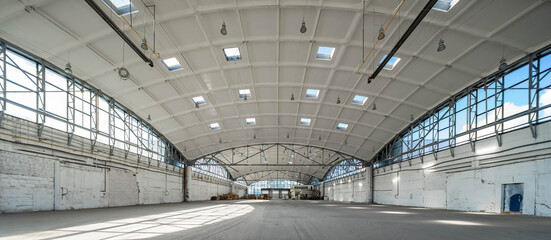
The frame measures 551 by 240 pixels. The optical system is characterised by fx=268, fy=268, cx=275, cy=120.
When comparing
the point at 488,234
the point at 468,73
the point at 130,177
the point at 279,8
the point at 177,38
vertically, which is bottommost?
the point at 130,177

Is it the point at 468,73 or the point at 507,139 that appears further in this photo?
the point at 468,73

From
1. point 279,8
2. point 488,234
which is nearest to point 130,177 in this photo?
point 279,8

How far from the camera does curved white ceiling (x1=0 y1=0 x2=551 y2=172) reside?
47.0 ft

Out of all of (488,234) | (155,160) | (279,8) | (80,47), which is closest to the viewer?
(488,234)

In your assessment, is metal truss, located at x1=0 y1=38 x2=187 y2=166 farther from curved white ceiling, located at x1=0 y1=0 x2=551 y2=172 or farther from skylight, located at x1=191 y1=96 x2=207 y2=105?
skylight, located at x1=191 y1=96 x2=207 y2=105

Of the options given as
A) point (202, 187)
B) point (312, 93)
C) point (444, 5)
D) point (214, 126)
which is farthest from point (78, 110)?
point (202, 187)

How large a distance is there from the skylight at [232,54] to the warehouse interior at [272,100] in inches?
3.8

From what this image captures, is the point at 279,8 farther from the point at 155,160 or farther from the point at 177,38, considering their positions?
the point at 155,160

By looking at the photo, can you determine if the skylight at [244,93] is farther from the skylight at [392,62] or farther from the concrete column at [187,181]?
the concrete column at [187,181]

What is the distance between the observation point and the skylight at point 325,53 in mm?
19828

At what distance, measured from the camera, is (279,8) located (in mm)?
15375

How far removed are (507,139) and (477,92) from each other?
15.5ft

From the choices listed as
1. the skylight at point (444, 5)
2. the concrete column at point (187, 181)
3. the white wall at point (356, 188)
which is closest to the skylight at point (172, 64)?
the skylight at point (444, 5)

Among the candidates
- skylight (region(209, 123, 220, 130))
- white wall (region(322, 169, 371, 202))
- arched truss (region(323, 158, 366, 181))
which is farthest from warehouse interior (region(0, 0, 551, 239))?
arched truss (region(323, 158, 366, 181))
